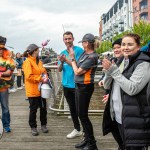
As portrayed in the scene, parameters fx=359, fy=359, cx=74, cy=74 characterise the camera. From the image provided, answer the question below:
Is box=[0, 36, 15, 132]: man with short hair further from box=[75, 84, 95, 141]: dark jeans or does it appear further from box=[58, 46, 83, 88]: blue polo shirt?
box=[75, 84, 95, 141]: dark jeans

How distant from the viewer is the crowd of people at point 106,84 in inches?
133

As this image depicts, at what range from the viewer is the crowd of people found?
339 centimetres

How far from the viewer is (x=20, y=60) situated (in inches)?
662

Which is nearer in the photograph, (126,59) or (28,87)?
(126,59)

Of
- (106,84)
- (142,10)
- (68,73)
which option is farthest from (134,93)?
(142,10)

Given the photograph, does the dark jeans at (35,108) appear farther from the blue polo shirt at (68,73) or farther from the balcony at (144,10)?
the balcony at (144,10)

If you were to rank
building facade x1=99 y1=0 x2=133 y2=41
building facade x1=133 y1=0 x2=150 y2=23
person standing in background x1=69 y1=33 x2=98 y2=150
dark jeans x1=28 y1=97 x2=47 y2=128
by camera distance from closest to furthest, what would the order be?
1. person standing in background x1=69 y1=33 x2=98 y2=150
2. dark jeans x1=28 y1=97 x2=47 y2=128
3. building facade x1=133 y1=0 x2=150 y2=23
4. building facade x1=99 y1=0 x2=133 y2=41

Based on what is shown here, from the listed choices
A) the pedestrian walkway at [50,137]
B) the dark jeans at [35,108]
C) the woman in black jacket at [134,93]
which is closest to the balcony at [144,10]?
the pedestrian walkway at [50,137]

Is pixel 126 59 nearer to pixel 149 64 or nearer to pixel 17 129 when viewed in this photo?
pixel 149 64

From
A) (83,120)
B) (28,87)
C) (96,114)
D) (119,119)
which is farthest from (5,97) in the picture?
(119,119)

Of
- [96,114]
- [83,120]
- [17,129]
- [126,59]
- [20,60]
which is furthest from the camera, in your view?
[20,60]

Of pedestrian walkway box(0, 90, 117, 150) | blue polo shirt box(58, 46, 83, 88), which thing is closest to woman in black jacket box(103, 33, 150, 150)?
pedestrian walkway box(0, 90, 117, 150)

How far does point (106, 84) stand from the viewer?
3.97 meters

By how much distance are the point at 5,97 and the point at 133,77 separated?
3527 mm
